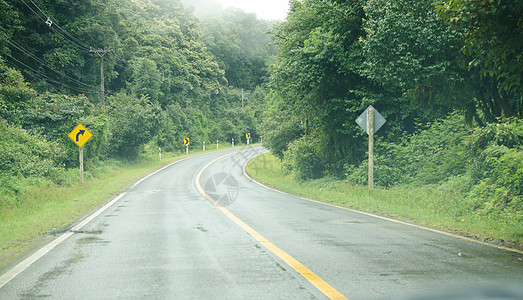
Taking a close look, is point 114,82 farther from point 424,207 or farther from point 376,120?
point 424,207

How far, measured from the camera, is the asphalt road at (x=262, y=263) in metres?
3.84

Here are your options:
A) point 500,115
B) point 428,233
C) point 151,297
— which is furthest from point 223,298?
point 500,115

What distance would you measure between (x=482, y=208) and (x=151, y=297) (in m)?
8.73

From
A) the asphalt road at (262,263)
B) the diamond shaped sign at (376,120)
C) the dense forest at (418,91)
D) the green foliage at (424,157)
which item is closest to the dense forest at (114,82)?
the dense forest at (418,91)

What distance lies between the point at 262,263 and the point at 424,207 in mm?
7169

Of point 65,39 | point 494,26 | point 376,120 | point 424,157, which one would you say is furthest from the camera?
point 65,39

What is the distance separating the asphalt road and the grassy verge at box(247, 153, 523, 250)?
803mm

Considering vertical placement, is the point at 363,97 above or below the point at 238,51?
below

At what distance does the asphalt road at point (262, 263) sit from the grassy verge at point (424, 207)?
31.6 inches

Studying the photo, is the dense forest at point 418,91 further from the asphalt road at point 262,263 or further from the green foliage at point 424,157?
the asphalt road at point 262,263

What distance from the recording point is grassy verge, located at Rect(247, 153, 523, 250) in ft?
23.1

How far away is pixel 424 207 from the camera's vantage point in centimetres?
1055

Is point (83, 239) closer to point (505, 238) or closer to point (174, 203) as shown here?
point (174, 203)

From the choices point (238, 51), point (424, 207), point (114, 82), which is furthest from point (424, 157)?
point (238, 51)
